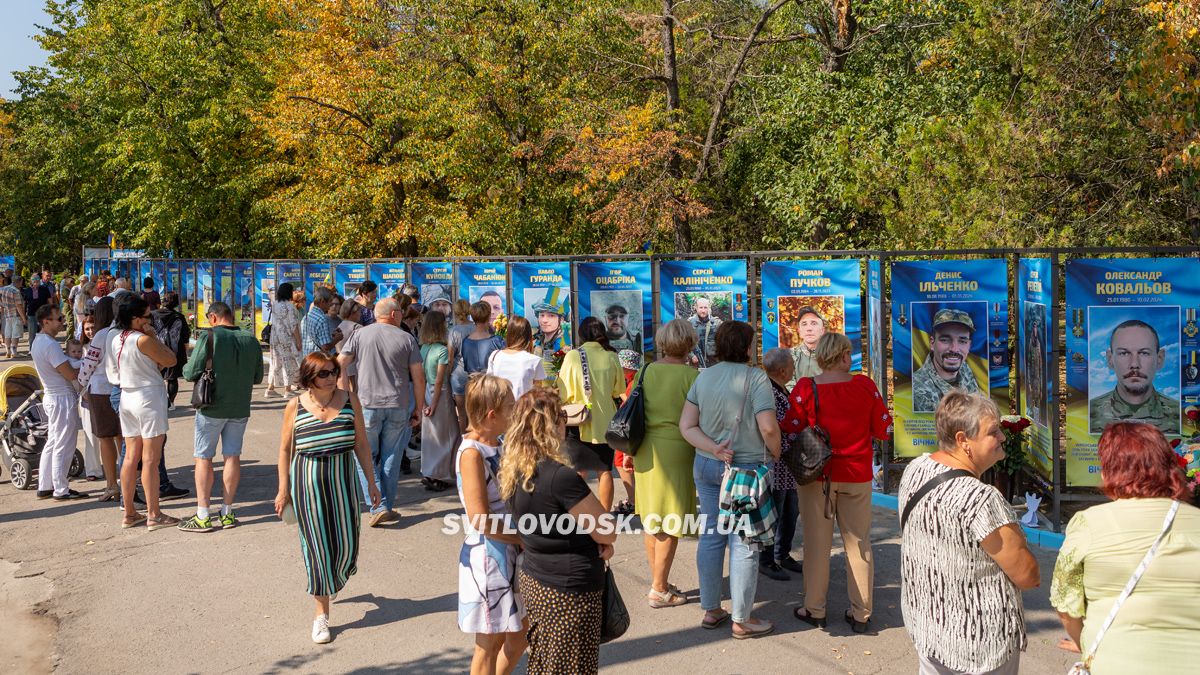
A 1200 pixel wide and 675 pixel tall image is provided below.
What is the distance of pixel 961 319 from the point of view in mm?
9094

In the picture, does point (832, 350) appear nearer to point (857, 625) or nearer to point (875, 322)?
point (857, 625)

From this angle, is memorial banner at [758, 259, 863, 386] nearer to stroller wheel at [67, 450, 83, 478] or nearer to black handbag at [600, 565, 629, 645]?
black handbag at [600, 565, 629, 645]

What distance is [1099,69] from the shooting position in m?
15.5

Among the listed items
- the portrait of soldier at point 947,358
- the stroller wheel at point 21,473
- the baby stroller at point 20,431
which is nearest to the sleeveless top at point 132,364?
the baby stroller at point 20,431

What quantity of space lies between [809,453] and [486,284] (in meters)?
8.88

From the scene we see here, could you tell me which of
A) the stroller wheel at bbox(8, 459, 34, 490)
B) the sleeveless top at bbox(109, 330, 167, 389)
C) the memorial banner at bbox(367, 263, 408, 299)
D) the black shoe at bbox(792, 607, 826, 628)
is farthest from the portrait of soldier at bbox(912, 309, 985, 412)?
the memorial banner at bbox(367, 263, 408, 299)

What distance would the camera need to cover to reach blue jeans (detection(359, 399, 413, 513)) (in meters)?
8.59

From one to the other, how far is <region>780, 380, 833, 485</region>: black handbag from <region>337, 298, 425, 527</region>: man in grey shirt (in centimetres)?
381

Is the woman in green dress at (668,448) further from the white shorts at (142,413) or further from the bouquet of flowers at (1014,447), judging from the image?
the white shorts at (142,413)

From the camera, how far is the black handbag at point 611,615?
4273mm

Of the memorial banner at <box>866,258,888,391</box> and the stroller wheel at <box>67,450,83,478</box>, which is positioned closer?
the memorial banner at <box>866,258,888,391</box>

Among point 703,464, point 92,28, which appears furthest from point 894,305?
point 92,28

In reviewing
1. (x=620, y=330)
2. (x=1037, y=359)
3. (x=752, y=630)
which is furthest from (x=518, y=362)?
(x=1037, y=359)

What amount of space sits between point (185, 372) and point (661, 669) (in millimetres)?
4697
